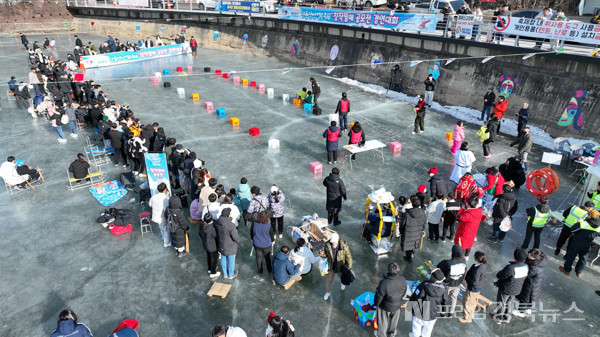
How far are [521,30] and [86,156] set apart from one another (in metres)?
20.1

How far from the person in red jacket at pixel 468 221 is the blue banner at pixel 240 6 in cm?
3061

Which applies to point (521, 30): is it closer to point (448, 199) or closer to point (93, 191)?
point (448, 199)

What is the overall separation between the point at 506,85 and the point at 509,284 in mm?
14331

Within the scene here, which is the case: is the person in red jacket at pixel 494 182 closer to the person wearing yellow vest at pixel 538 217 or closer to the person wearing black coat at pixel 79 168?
the person wearing yellow vest at pixel 538 217

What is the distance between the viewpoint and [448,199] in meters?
9.98

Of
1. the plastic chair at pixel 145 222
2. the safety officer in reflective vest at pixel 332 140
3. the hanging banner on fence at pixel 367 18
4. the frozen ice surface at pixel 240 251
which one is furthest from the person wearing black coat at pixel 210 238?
the hanging banner on fence at pixel 367 18

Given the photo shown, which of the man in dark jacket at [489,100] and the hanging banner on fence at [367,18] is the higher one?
the hanging banner on fence at [367,18]

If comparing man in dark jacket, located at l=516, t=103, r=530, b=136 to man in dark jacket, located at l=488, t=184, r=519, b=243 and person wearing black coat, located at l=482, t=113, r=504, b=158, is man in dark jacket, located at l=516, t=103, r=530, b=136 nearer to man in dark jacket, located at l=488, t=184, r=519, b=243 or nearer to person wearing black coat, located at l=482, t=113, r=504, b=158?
person wearing black coat, located at l=482, t=113, r=504, b=158

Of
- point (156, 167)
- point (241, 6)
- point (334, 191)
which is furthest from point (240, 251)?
point (241, 6)

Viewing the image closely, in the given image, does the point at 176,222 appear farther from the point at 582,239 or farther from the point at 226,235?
the point at 582,239

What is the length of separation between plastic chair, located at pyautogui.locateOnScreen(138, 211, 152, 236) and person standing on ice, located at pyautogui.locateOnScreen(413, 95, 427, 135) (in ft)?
38.7

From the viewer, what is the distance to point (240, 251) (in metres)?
9.99

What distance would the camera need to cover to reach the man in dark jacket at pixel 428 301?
6598 mm

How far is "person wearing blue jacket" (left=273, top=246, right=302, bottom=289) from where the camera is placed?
26.6ft
